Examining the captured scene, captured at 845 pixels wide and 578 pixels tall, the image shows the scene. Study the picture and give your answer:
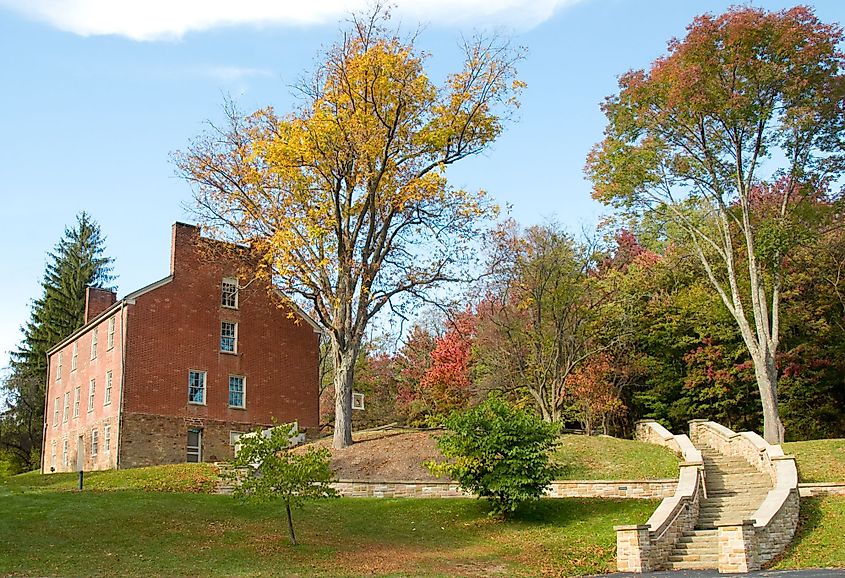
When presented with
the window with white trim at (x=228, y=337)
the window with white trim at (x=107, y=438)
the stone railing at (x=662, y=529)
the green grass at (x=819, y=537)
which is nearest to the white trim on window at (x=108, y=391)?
the window with white trim at (x=107, y=438)

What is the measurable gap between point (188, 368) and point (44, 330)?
93.0 ft

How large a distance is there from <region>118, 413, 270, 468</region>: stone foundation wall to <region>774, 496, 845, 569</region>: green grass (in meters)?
20.7

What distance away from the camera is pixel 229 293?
3622cm

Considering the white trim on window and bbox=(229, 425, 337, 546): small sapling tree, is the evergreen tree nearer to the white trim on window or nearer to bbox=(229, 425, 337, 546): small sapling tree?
the white trim on window

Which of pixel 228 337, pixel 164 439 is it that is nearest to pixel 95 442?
pixel 164 439

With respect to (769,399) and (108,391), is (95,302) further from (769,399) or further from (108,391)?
(769,399)

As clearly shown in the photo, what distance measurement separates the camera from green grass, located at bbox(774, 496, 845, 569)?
16719 millimetres

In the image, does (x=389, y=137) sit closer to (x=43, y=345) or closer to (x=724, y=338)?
(x=724, y=338)

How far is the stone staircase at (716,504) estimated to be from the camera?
58.0 feet

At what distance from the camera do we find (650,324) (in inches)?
1438

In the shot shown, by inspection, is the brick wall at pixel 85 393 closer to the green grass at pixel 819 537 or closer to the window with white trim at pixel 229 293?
the window with white trim at pixel 229 293

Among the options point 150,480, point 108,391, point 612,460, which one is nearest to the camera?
point 612,460

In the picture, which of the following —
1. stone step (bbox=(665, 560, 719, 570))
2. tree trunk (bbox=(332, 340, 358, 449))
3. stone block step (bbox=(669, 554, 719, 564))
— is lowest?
stone step (bbox=(665, 560, 719, 570))

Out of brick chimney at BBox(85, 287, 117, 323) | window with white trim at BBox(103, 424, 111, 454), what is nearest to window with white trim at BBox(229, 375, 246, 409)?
window with white trim at BBox(103, 424, 111, 454)
